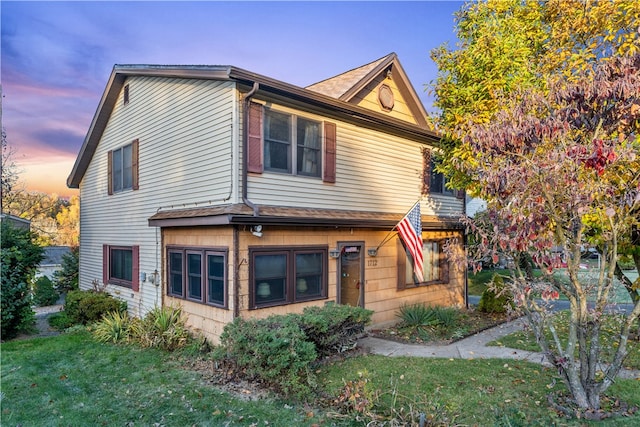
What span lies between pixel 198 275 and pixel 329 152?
4.13 meters

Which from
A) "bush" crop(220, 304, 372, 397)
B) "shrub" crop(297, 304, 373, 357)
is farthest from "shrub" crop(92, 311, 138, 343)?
"shrub" crop(297, 304, 373, 357)

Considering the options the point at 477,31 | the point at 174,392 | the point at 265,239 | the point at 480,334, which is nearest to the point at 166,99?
the point at 265,239

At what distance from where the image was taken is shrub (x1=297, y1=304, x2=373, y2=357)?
6507 millimetres

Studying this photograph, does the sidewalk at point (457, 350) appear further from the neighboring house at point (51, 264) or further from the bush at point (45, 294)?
the neighboring house at point (51, 264)

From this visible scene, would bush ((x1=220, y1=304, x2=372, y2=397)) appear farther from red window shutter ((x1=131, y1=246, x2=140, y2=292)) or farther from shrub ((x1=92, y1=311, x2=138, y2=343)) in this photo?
red window shutter ((x1=131, y1=246, x2=140, y2=292))

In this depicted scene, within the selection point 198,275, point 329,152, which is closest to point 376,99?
point 329,152

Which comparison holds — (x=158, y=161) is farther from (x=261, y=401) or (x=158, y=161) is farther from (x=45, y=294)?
(x=45, y=294)

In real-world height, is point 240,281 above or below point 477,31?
below

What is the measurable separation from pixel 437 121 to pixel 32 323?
41.4 ft

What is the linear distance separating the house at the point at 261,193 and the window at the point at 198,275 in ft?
0.13

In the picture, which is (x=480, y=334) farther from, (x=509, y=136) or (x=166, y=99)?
(x=166, y=99)

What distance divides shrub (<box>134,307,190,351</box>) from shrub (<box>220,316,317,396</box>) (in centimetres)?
279

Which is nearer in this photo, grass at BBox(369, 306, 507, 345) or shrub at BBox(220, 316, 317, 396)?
shrub at BBox(220, 316, 317, 396)

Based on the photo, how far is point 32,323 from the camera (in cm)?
1085
